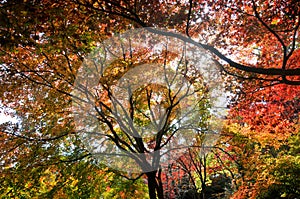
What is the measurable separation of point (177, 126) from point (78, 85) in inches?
158

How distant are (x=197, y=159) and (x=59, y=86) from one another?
296 inches

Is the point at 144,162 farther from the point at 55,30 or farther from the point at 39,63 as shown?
the point at 55,30

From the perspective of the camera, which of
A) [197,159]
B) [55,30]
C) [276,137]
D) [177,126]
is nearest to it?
[55,30]

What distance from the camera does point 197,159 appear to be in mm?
12406

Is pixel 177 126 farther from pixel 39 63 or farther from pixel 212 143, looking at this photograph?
pixel 39 63

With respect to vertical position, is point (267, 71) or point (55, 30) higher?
point (55, 30)

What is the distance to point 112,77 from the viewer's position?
7.94m

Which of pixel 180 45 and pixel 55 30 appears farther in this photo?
pixel 180 45

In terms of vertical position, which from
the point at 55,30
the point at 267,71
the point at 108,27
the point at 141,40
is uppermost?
the point at 141,40

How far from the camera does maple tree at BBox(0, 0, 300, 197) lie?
518 centimetres

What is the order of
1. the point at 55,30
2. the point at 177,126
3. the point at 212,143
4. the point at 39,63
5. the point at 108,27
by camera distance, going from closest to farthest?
1. the point at 55,30
2. the point at 108,27
3. the point at 39,63
4. the point at 177,126
5. the point at 212,143

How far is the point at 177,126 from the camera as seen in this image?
982cm

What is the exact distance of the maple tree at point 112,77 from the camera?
5180mm

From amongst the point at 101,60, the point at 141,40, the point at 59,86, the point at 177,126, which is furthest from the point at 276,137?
the point at 59,86
